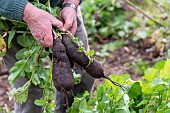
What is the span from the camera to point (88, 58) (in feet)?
5.97

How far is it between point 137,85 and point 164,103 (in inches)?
6.2

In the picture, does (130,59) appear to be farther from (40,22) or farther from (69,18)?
(40,22)

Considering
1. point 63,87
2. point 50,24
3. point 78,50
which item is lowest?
point 63,87

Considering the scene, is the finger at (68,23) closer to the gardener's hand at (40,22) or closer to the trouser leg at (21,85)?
the gardener's hand at (40,22)

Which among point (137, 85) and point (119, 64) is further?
point (119, 64)

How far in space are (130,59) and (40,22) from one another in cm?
210

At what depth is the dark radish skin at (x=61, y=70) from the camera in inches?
66.6

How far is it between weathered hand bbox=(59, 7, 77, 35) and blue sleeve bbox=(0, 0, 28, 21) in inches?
7.8

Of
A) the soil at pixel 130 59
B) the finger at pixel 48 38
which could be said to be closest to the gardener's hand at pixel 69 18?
the finger at pixel 48 38

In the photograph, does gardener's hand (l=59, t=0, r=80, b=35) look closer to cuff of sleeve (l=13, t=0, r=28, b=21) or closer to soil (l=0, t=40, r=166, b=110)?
cuff of sleeve (l=13, t=0, r=28, b=21)

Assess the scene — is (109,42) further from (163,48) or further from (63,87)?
(63,87)

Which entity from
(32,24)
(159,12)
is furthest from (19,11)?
(159,12)

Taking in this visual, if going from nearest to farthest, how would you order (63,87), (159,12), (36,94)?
(63,87), (36,94), (159,12)

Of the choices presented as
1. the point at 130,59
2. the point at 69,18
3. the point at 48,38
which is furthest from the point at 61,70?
the point at 130,59
